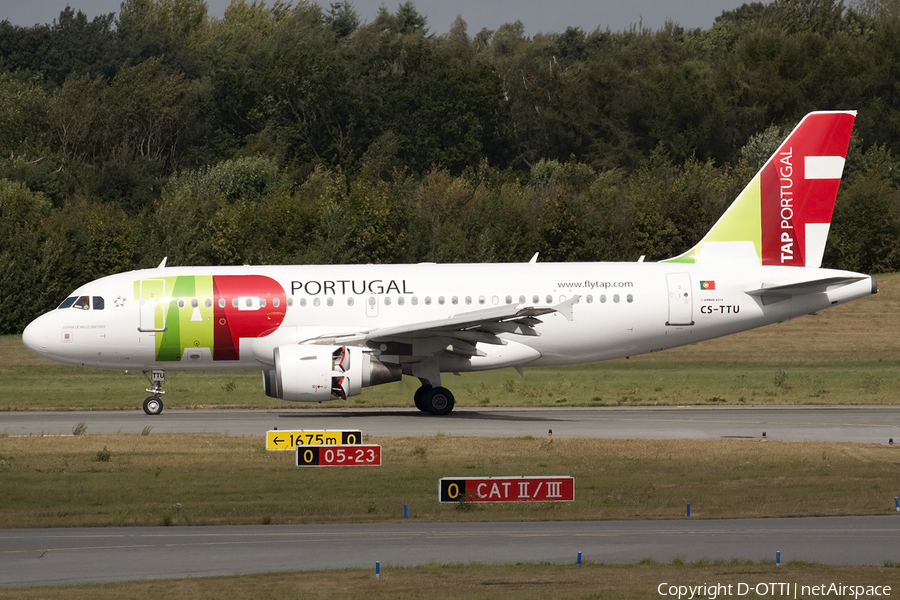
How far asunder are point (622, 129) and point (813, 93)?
46.3 ft

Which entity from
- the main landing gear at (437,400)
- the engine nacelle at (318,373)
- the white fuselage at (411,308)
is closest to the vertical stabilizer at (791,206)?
the white fuselage at (411,308)

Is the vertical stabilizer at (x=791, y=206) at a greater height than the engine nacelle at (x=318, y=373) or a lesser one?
greater

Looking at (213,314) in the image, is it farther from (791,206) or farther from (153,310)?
(791,206)

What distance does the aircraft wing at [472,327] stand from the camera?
30703mm

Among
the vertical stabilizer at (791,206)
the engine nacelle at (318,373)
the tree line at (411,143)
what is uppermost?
the tree line at (411,143)

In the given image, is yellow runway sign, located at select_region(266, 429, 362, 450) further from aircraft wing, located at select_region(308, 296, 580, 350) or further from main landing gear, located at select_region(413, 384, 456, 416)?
main landing gear, located at select_region(413, 384, 456, 416)

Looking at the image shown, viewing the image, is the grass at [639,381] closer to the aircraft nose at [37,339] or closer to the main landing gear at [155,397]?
the main landing gear at [155,397]

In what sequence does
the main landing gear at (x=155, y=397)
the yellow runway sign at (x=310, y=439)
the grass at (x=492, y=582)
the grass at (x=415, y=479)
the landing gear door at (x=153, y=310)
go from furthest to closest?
the main landing gear at (x=155, y=397)
the landing gear door at (x=153, y=310)
the yellow runway sign at (x=310, y=439)
the grass at (x=415, y=479)
the grass at (x=492, y=582)

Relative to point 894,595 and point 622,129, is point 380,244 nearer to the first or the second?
point 622,129

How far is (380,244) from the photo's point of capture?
64.1 m

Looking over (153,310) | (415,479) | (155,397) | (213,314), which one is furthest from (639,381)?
(415,479)

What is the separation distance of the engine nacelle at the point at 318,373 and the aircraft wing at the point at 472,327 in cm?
90

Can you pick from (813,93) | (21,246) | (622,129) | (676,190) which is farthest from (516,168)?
(21,246)

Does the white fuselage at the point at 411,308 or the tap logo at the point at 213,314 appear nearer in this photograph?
the tap logo at the point at 213,314
